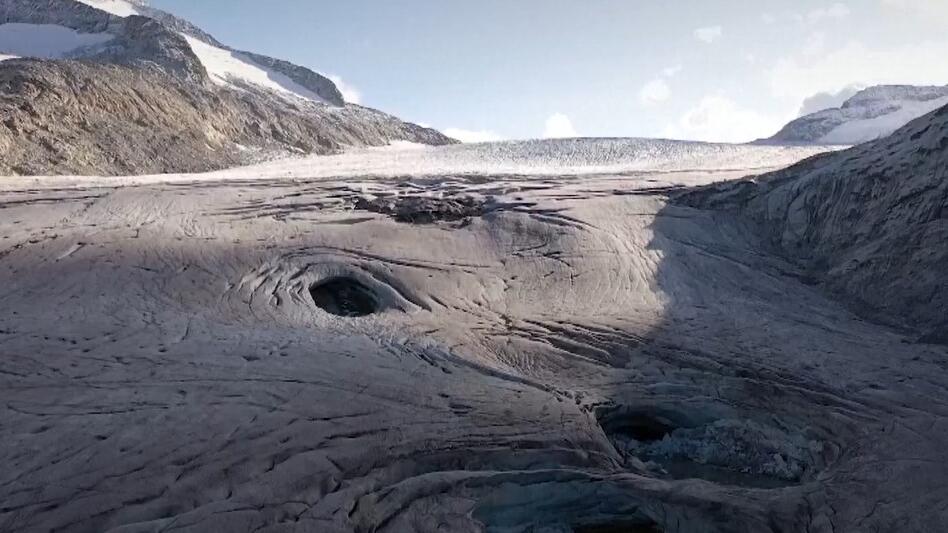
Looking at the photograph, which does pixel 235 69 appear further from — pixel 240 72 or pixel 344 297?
pixel 344 297

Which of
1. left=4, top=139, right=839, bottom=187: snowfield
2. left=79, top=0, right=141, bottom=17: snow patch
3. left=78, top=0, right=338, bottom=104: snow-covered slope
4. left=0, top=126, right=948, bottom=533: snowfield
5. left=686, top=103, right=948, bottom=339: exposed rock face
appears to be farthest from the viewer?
left=79, top=0, right=141, bottom=17: snow patch

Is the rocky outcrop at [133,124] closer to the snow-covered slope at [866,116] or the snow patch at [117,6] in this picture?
the snow-covered slope at [866,116]

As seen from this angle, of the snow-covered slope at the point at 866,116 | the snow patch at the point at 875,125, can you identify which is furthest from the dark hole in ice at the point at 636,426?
the snow patch at the point at 875,125

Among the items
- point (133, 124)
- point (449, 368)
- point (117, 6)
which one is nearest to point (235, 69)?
point (133, 124)

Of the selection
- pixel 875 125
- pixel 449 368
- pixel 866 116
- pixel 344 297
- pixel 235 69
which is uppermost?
pixel 235 69

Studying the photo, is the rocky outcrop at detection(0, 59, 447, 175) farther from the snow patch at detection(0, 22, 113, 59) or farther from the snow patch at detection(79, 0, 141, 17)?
the snow patch at detection(79, 0, 141, 17)

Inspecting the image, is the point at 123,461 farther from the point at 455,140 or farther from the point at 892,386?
the point at 455,140

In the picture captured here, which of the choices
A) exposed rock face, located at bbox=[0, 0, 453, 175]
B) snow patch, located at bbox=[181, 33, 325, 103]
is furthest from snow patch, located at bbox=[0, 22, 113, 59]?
snow patch, located at bbox=[181, 33, 325, 103]
